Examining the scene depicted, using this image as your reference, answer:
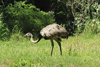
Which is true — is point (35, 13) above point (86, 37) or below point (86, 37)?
above

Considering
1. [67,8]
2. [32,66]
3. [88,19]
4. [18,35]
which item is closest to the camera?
[32,66]

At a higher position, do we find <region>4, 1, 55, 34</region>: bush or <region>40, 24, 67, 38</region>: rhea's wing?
<region>40, 24, 67, 38</region>: rhea's wing

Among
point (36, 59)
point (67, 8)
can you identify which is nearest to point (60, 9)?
point (67, 8)

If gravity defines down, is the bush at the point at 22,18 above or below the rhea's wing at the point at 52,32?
below

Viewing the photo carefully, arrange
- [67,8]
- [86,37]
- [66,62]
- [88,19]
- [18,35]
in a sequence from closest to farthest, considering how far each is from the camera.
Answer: [66,62] < [18,35] < [86,37] < [88,19] < [67,8]

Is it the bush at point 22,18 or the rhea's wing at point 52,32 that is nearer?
the rhea's wing at point 52,32

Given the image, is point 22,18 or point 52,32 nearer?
point 52,32

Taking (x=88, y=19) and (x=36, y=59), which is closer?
(x=36, y=59)

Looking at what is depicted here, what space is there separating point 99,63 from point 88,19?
7214 mm

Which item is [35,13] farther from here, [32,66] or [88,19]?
[32,66]

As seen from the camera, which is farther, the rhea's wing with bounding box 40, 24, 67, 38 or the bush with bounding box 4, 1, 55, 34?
the bush with bounding box 4, 1, 55, 34

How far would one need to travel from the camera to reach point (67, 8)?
1465 cm

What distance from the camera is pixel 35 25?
1198cm

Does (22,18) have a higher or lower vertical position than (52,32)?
lower
